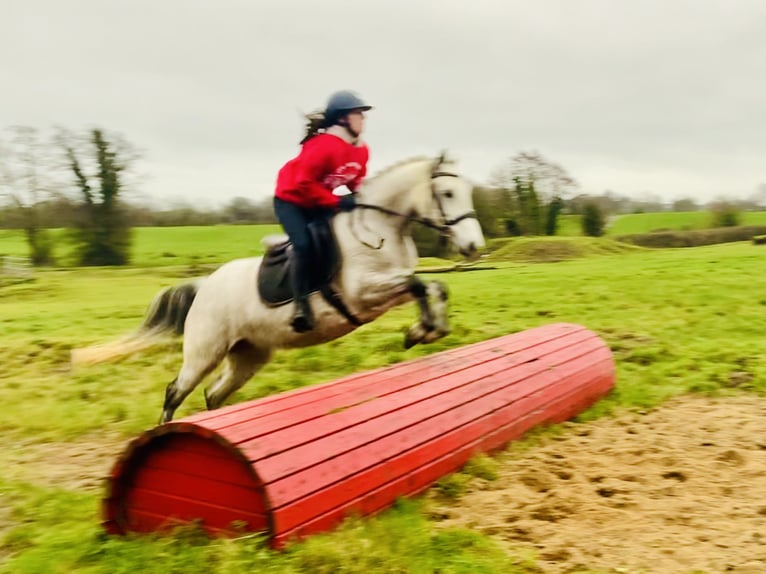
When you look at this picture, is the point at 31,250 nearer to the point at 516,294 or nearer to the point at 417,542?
the point at 516,294

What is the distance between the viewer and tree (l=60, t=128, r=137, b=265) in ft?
66.4

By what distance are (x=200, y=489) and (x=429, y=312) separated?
2040 millimetres

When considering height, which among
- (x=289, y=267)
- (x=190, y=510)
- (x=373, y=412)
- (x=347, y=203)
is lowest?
(x=190, y=510)

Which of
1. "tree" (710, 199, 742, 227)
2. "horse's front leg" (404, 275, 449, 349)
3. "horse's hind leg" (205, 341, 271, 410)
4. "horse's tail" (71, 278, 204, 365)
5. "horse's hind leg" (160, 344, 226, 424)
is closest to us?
"horse's front leg" (404, 275, 449, 349)

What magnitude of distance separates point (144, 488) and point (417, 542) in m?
1.17

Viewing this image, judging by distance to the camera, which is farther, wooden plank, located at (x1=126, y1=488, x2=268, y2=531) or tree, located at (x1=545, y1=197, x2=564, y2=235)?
tree, located at (x1=545, y1=197, x2=564, y2=235)

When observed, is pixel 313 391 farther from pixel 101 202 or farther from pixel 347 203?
pixel 101 202

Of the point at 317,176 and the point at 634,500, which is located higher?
the point at 317,176

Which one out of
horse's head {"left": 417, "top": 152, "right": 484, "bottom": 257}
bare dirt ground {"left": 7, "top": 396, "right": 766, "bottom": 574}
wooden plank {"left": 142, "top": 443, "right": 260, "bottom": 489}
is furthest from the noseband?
wooden plank {"left": 142, "top": 443, "right": 260, "bottom": 489}

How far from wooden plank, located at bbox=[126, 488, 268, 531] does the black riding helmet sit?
8.52 ft

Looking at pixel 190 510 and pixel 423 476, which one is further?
pixel 423 476

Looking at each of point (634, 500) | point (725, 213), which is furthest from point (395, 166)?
point (725, 213)

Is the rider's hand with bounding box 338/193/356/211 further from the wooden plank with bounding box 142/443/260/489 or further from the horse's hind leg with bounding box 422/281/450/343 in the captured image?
the wooden plank with bounding box 142/443/260/489

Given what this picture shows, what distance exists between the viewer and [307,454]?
2.89m
